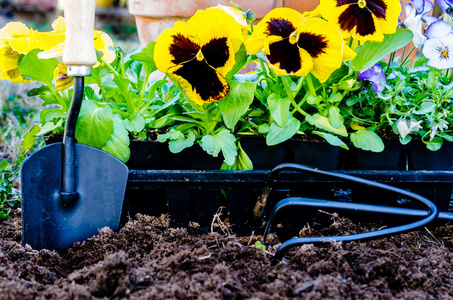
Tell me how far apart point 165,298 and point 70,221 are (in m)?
0.40

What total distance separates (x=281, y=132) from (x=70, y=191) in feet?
1.61

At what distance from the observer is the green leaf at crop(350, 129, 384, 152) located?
944 millimetres

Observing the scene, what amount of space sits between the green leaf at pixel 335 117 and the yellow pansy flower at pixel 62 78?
597 millimetres

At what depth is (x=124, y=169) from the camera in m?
0.97

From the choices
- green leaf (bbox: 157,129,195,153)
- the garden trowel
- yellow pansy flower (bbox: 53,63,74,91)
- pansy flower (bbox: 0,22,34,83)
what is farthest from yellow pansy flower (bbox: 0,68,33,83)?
green leaf (bbox: 157,129,195,153)

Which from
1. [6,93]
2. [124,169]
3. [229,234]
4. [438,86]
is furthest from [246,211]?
[6,93]

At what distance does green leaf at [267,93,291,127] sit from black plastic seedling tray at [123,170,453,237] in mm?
116

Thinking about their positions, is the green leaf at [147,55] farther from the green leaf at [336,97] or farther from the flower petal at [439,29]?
the flower petal at [439,29]

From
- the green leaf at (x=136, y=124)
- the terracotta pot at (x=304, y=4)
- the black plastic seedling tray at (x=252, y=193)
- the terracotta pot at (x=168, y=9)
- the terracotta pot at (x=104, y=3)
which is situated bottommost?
the black plastic seedling tray at (x=252, y=193)

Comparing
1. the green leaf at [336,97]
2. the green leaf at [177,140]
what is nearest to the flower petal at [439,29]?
the green leaf at [336,97]

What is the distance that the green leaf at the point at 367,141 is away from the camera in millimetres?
944

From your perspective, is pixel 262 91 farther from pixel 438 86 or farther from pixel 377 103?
pixel 438 86

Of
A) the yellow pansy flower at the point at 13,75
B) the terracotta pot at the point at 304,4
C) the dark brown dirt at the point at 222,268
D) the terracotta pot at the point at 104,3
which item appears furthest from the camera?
the terracotta pot at the point at 104,3

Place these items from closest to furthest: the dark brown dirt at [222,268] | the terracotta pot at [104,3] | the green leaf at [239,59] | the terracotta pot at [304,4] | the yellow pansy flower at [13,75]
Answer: the dark brown dirt at [222,268]
the green leaf at [239,59]
the yellow pansy flower at [13,75]
the terracotta pot at [304,4]
the terracotta pot at [104,3]
